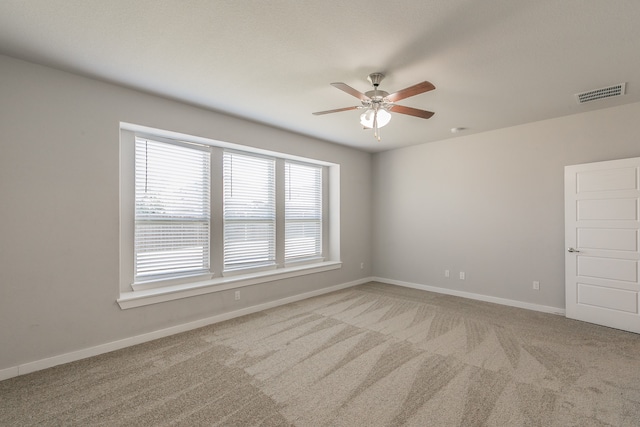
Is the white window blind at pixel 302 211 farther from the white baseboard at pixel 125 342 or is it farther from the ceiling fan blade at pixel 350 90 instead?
the ceiling fan blade at pixel 350 90

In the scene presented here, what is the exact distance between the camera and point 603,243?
3768mm

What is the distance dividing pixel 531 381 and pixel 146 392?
10.2ft

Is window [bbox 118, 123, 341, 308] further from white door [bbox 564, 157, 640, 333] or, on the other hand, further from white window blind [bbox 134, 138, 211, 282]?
white door [bbox 564, 157, 640, 333]

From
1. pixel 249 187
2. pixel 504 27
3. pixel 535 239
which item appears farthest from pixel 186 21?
pixel 535 239

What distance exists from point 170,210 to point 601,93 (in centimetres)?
523

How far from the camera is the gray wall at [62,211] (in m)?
2.60

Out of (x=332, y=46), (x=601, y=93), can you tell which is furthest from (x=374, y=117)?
(x=601, y=93)

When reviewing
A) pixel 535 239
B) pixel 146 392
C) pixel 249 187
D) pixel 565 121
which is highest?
pixel 565 121

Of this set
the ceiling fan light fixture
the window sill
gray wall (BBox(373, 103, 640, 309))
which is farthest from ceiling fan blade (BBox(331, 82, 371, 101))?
gray wall (BBox(373, 103, 640, 309))

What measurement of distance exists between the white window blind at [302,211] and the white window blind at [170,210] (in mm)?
1507

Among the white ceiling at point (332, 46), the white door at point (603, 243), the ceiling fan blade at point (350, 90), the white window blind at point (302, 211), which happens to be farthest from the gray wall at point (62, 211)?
the white door at point (603, 243)

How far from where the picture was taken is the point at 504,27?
2201mm

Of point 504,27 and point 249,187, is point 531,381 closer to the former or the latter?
point 504,27

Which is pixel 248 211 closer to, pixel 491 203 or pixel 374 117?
pixel 374 117
